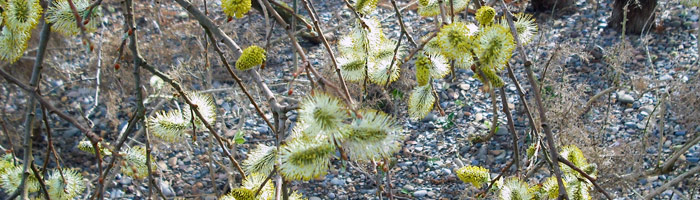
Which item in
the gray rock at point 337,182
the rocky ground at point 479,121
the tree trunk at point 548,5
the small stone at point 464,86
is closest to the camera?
the rocky ground at point 479,121

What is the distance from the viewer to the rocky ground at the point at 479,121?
9.09ft

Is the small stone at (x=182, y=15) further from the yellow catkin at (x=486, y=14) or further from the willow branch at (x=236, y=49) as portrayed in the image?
the yellow catkin at (x=486, y=14)

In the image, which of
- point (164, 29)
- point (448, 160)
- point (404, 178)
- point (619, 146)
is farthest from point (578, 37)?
point (164, 29)

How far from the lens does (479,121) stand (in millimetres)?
3213

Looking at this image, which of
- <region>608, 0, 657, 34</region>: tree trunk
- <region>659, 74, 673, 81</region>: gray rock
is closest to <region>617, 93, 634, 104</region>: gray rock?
<region>659, 74, 673, 81</region>: gray rock

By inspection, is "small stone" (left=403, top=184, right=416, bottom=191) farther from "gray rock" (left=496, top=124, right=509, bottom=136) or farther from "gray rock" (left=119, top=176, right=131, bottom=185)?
"gray rock" (left=119, top=176, right=131, bottom=185)

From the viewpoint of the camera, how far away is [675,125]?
10.0 ft

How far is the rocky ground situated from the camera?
2.77 metres

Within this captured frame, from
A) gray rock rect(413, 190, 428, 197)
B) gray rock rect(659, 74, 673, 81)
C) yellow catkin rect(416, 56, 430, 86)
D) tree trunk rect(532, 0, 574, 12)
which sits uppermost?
tree trunk rect(532, 0, 574, 12)

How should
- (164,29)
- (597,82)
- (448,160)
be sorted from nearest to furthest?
(448,160), (597,82), (164,29)

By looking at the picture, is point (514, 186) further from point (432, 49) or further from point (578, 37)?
point (578, 37)

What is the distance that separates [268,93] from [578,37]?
316 cm

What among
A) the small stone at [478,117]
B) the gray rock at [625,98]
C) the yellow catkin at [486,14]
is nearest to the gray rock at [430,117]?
the small stone at [478,117]

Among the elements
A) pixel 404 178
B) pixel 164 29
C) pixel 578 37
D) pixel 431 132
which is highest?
pixel 164 29
